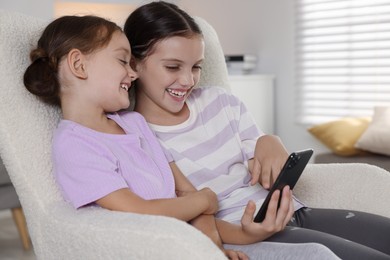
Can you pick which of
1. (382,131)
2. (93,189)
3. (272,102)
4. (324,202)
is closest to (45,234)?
(93,189)

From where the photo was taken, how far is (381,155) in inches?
107

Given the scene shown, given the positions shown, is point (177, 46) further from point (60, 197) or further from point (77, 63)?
point (60, 197)

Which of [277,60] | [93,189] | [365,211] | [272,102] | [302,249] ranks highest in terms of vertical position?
[93,189]

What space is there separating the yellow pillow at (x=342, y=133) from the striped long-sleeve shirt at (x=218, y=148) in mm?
1643

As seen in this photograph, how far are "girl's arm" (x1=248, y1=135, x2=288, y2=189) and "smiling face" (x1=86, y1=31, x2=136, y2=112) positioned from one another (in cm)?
30

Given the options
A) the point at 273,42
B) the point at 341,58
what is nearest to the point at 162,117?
the point at 341,58

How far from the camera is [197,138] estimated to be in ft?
4.07

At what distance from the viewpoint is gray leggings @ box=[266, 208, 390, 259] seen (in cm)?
101

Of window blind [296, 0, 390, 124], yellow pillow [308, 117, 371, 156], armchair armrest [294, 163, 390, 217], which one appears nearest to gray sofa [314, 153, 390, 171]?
yellow pillow [308, 117, 371, 156]

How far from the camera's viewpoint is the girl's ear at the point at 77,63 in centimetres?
106

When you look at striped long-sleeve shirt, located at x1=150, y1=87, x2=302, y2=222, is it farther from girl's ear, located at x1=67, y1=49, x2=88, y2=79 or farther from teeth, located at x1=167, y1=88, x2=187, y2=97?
girl's ear, located at x1=67, y1=49, x2=88, y2=79

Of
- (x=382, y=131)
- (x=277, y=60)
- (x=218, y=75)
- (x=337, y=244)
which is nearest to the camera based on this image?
(x=337, y=244)

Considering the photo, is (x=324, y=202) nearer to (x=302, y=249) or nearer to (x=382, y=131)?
(x=302, y=249)

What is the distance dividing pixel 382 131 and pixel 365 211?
4.85 ft
